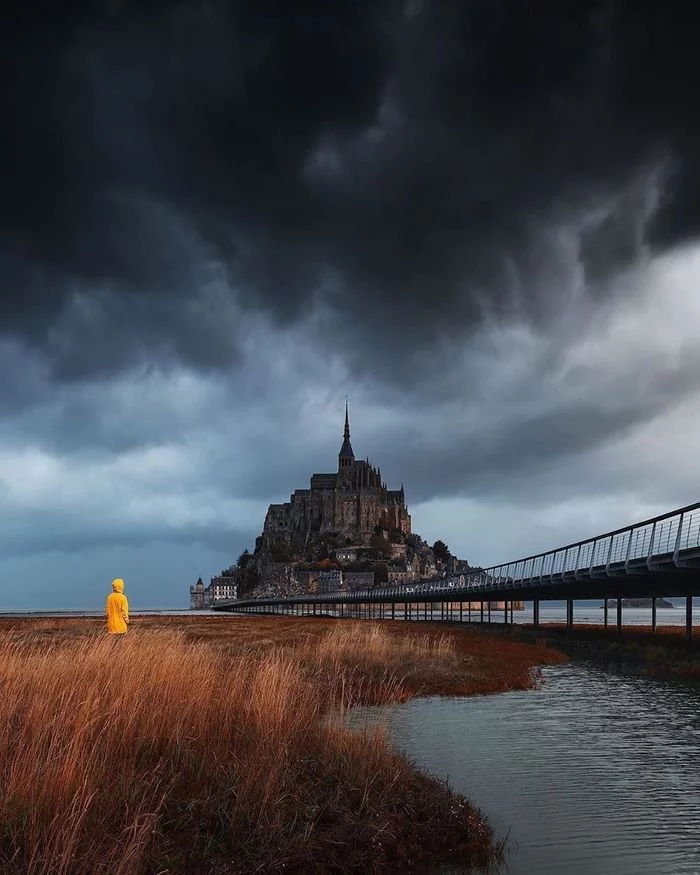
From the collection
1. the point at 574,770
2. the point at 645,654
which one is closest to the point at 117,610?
the point at 574,770

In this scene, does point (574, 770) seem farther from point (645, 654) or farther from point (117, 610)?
point (645, 654)

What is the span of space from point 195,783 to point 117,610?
36.7ft

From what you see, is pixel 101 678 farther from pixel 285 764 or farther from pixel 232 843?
pixel 232 843

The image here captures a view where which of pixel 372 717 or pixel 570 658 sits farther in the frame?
pixel 570 658

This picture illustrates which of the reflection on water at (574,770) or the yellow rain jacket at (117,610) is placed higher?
the yellow rain jacket at (117,610)

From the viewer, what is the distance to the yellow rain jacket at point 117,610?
18344 mm

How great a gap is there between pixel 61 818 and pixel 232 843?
1.60 m

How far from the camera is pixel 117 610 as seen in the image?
18.6 metres

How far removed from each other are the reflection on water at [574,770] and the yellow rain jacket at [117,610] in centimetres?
604

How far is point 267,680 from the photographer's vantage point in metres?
10.9

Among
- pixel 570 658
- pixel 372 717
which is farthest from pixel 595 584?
pixel 372 717

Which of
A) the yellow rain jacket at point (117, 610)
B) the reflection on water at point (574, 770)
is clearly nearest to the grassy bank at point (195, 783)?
the reflection on water at point (574, 770)

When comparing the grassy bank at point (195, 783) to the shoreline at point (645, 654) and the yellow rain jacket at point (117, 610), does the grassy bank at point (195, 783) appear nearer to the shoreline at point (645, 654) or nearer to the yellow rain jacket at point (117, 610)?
the yellow rain jacket at point (117, 610)

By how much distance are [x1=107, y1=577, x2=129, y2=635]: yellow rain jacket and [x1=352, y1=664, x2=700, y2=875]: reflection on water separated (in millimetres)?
6043
